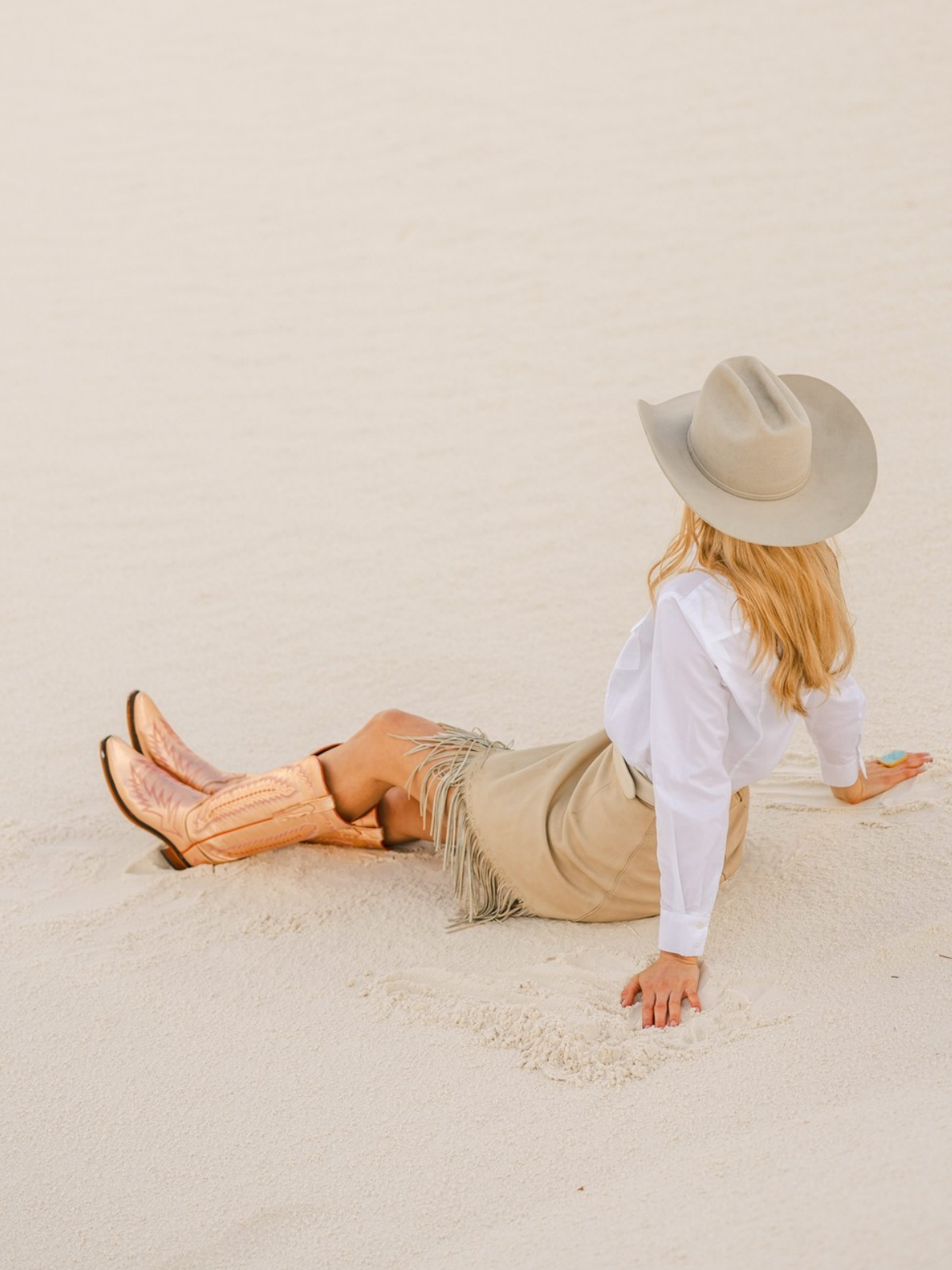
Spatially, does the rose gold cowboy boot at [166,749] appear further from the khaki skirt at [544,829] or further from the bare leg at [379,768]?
the khaki skirt at [544,829]

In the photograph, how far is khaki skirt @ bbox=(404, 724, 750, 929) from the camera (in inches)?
109

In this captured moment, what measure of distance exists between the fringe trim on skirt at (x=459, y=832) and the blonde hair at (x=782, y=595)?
0.68 metres

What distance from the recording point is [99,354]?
663 cm

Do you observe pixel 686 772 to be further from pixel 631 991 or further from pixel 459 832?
pixel 459 832

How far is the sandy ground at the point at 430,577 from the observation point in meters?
2.29

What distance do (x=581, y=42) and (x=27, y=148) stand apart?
11.0 feet

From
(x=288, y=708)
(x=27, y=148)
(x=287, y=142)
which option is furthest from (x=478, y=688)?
(x=27, y=148)

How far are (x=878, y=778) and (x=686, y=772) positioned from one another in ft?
3.37

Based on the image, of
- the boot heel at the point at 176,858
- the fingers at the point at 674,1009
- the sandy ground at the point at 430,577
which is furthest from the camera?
the boot heel at the point at 176,858

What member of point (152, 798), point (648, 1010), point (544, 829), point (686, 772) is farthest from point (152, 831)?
point (686, 772)

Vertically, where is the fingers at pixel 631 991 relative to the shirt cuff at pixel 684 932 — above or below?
below

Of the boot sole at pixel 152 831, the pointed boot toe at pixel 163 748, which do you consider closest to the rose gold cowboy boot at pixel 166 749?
the pointed boot toe at pixel 163 748

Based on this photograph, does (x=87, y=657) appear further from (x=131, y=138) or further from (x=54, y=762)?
(x=131, y=138)

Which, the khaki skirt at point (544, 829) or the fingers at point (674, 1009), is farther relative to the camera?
the khaki skirt at point (544, 829)
